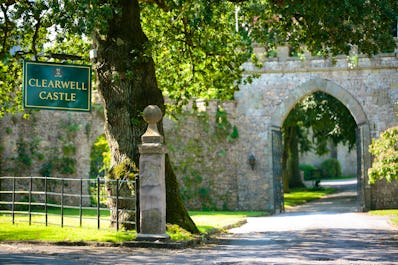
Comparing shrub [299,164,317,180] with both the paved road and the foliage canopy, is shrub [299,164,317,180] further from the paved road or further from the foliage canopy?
the paved road

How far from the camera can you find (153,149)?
439 inches

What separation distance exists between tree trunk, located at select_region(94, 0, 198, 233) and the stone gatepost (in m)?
1.07

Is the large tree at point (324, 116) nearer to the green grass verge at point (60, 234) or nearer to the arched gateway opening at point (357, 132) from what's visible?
the arched gateway opening at point (357, 132)

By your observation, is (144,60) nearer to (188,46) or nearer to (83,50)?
(188,46)

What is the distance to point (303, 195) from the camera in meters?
29.0

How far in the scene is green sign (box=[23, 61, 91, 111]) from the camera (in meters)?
11.2

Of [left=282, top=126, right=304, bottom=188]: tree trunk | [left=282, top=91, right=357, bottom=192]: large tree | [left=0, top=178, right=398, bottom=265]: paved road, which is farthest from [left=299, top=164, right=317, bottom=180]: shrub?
[left=0, top=178, right=398, bottom=265]: paved road

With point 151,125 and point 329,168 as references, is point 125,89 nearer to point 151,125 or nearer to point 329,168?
point 151,125

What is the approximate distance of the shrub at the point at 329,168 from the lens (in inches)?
1878

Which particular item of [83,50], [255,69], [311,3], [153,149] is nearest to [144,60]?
[153,149]

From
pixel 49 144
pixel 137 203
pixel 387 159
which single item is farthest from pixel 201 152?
pixel 137 203

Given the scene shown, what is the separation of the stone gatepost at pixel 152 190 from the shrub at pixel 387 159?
283 inches

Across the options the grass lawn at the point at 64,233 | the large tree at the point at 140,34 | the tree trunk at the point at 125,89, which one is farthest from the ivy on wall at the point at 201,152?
the tree trunk at the point at 125,89

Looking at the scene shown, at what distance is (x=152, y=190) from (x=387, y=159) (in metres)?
7.61
